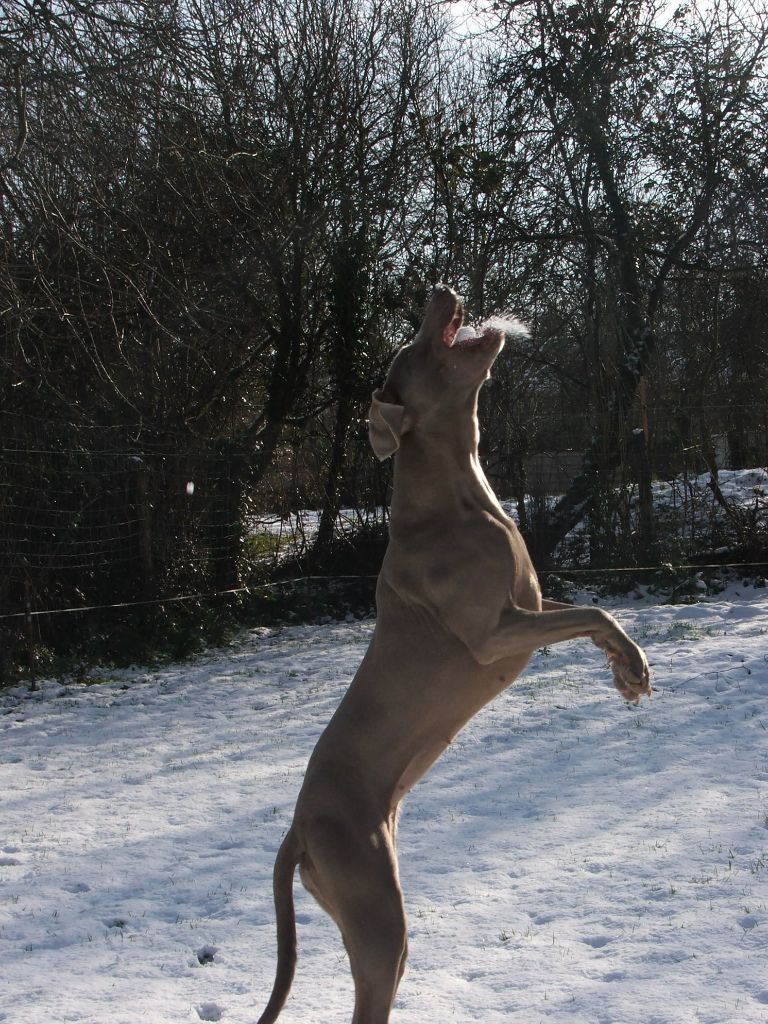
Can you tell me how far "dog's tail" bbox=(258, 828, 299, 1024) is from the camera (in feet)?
8.75

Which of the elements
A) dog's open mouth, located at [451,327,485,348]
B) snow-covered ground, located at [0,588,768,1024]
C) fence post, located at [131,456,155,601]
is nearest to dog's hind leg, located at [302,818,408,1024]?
snow-covered ground, located at [0,588,768,1024]

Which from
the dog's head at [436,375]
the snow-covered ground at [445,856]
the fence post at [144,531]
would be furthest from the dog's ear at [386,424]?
the fence post at [144,531]

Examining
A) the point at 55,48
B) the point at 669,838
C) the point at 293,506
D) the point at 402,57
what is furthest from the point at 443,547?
the point at 402,57

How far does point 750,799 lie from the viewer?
17.1 ft

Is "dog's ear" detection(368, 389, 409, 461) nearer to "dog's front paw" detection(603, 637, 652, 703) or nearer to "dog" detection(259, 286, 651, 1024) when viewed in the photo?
"dog" detection(259, 286, 651, 1024)

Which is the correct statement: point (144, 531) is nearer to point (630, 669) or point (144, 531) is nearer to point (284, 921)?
point (284, 921)

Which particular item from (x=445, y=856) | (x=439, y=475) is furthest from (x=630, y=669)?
(x=445, y=856)

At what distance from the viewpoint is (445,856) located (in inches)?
188

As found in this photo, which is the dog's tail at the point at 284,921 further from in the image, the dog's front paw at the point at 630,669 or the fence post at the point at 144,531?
the fence post at the point at 144,531

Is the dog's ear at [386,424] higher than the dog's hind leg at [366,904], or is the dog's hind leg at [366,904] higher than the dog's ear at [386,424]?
the dog's ear at [386,424]

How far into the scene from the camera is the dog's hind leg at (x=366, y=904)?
2.51m

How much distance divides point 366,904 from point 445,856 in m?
2.37

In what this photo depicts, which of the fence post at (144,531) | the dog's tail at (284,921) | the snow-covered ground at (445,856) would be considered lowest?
the snow-covered ground at (445,856)

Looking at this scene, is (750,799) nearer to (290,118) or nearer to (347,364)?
(347,364)
